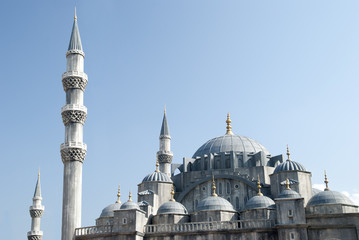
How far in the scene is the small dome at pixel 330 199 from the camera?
25172 mm

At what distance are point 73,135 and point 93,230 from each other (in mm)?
6382

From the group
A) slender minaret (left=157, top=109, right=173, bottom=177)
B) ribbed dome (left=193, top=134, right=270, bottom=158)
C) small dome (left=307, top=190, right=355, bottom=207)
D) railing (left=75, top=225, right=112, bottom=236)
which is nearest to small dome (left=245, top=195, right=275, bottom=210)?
small dome (left=307, top=190, right=355, bottom=207)

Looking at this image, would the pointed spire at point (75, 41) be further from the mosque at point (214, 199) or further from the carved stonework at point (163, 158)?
the carved stonework at point (163, 158)

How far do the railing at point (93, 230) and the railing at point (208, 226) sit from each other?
2.13 m

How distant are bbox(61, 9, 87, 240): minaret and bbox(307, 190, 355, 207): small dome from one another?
44.0 feet

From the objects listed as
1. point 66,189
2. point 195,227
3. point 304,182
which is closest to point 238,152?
point 304,182

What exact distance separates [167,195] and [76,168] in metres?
6.50

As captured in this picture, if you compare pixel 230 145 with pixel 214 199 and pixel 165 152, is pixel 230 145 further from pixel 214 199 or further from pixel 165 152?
pixel 214 199

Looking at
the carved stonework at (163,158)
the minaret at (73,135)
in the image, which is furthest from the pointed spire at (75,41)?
the carved stonework at (163,158)

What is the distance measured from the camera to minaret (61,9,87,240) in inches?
1065

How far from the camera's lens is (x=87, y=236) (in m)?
25.9

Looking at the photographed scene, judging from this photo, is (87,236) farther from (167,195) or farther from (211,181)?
(211,181)

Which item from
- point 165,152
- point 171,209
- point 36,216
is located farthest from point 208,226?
point 36,216

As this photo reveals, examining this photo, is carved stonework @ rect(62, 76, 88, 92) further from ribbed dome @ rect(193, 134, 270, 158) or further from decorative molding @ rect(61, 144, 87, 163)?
ribbed dome @ rect(193, 134, 270, 158)
